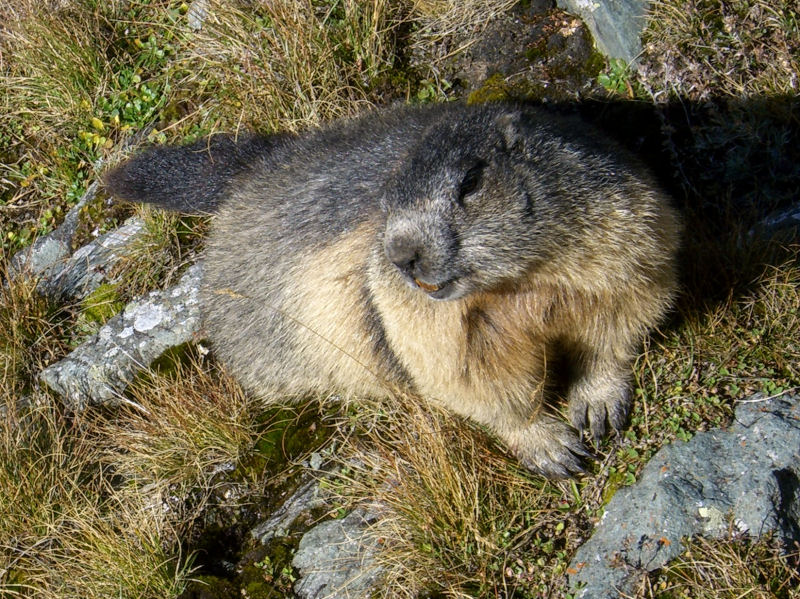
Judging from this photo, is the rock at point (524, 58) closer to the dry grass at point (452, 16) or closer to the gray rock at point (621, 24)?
the dry grass at point (452, 16)

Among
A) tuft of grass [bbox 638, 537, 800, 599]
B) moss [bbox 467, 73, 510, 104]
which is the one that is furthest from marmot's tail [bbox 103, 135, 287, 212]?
tuft of grass [bbox 638, 537, 800, 599]

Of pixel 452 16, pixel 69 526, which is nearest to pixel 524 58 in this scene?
pixel 452 16

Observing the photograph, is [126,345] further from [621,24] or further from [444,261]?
[621,24]

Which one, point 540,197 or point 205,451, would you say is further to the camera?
point 205,451

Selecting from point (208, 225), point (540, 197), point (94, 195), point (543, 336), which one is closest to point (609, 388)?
point (543, 336)

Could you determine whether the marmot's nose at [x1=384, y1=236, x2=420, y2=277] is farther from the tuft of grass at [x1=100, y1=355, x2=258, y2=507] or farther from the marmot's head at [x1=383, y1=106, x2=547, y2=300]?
the tuft of grass at [x1=100, y1=355, x2=258, y2=507]

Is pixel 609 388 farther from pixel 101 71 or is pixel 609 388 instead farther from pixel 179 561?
pixel 101 71
